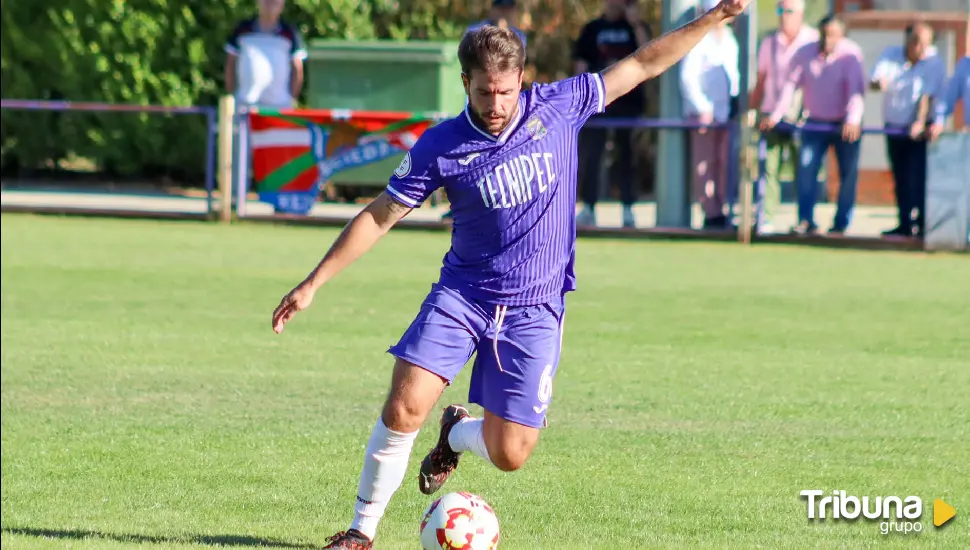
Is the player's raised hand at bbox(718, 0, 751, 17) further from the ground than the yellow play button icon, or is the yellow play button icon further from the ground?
the player's raised hand at bbox(718, 0, 751, 17)

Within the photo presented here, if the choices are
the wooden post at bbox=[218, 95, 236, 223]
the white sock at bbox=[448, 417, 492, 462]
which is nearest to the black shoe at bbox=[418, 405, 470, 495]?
the white sock at bbox=[448, 417, 492, 462]

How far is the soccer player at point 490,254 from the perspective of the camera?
5.97 metres

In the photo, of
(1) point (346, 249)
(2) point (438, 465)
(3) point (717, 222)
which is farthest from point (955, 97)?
(1) point (346, 249)

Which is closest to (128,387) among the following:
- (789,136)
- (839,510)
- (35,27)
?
(839,510)

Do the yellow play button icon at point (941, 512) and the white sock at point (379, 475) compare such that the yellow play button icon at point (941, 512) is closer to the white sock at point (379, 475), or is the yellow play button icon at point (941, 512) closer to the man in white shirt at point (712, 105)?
the white sock at point (379, 475)

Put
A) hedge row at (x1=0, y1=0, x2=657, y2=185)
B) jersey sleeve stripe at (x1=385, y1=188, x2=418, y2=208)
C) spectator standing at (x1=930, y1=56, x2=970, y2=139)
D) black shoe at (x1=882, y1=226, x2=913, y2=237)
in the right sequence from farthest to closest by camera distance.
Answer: hedge row at (x1=0, y1=0, x2=657, y2=185) → black shoe at (x1=882, y1=226, x2=913, y2=237) → spectator standing at (x1=930, y1=56, x2=970, y2=139) → jersey sleeve stripe at (x1=385, y1=188, x2=418, y2=208)

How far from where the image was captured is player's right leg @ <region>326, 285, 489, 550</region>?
235 inches

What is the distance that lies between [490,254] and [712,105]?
35.6 ft

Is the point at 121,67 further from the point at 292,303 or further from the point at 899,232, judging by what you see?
the point at 292,303

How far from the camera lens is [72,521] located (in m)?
6.32

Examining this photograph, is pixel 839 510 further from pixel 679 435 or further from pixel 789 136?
pixel 789 136

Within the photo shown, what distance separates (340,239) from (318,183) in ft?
37.4

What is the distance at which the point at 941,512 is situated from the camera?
6555mm

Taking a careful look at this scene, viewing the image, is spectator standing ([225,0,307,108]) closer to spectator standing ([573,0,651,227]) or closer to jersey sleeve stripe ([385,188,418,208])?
spectator standing ([573,0,651,227])
